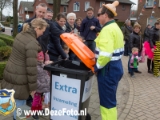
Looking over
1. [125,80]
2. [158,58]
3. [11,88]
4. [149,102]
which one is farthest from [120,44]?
[158,58]

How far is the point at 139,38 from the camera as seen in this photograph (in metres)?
6.29

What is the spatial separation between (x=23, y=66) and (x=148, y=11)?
21739 mm

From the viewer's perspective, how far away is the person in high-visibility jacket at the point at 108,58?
254 centimetres

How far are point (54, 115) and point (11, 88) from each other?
0.78 meters

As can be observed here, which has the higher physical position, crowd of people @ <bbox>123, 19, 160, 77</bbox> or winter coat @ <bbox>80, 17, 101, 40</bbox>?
winter coat @ <bbox>80, 17, 101, 40</bbox>

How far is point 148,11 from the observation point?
22047 mm

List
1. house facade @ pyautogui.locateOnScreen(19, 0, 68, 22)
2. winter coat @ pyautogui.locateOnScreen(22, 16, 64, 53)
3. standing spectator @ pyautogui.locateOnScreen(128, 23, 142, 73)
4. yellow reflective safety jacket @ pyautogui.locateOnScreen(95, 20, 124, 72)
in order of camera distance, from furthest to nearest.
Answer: house facade @ pyautogui.locateOnScreen(19, 0, 68, 22) < standing spectator @ pyautogui.locateOnScreen(128, 23, 142, 73) < winter coat @ pyautogui.locateOnScreen(22, 16, 64, 53) < yellow reflective safety jacket @ pyautogui.locateOnScreen(95, 20, 124, 72)

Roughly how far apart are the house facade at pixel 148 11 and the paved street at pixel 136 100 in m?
15.9

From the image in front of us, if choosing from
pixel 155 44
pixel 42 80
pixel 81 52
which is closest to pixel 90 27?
pixel 155 44

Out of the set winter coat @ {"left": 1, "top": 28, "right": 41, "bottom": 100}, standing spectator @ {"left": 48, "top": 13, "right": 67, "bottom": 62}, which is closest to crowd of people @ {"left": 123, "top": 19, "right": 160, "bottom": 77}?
standing spectator @ {"left": 48, "top": 13, "right": 67, "bottom": 62}

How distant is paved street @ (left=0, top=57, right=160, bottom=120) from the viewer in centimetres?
387

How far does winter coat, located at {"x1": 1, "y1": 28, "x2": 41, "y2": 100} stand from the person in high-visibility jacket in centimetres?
84

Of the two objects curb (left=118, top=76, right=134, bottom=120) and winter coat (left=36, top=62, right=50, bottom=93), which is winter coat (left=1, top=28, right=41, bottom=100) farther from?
curb (left=118, top=76, right=134, bottom=120)

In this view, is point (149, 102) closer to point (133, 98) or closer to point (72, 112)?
point (133, 98)
